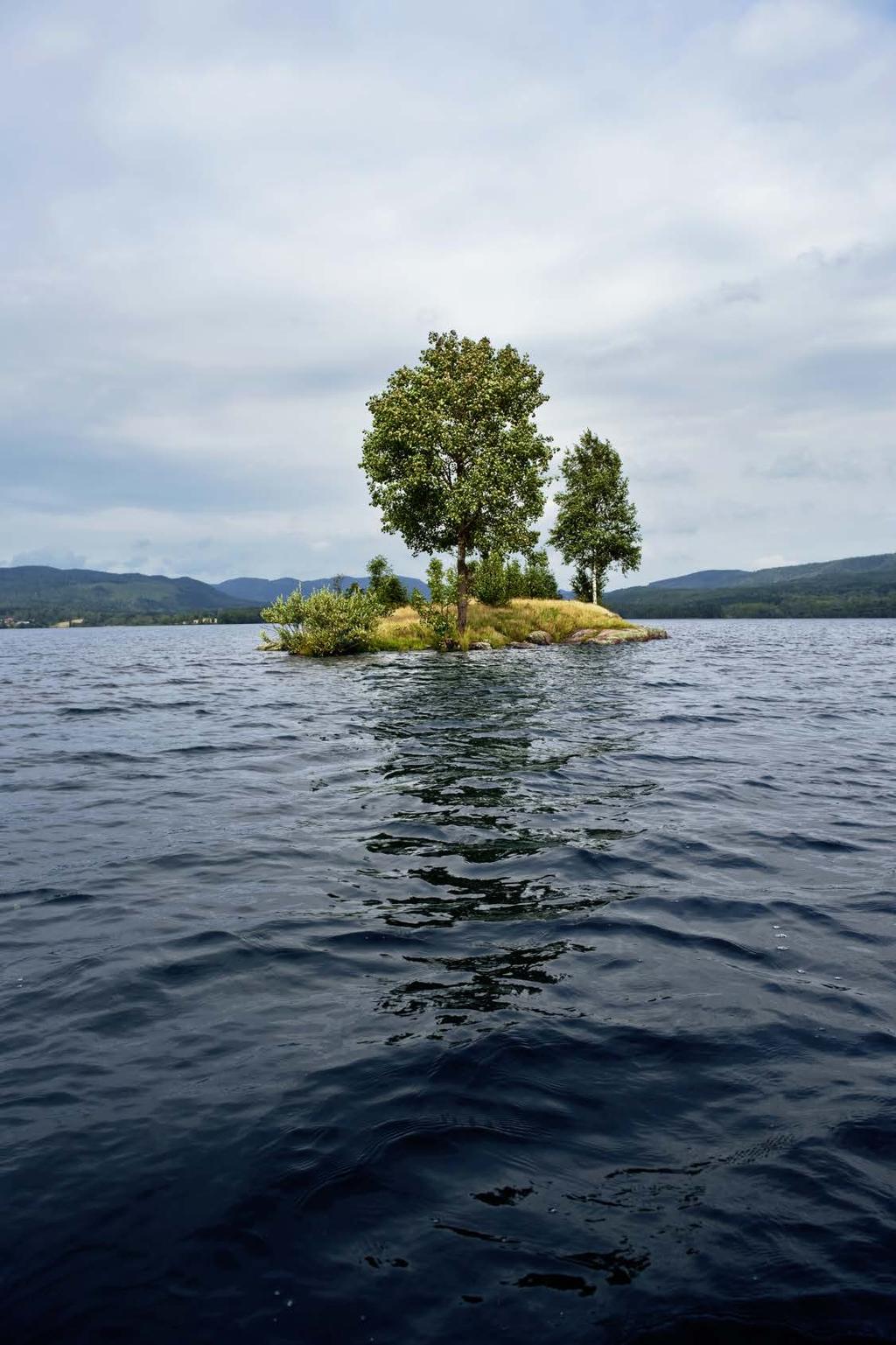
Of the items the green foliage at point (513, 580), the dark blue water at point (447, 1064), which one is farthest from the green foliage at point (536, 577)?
the dark blue water at point (447, 1064)

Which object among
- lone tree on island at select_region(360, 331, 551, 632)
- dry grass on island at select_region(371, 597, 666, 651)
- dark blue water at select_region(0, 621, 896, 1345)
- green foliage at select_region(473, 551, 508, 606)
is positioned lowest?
dark blue water at select_region(0, 621, 896, 1345)

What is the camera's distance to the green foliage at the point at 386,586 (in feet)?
196

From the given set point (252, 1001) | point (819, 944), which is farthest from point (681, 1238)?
point (819, 944)

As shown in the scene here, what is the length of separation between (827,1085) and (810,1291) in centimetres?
168

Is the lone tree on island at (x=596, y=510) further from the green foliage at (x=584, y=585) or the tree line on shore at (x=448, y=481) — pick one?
the tree line on shore at (x=448, y=481)

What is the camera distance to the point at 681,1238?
3561 millimetres

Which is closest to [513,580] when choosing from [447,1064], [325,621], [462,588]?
[462,588]

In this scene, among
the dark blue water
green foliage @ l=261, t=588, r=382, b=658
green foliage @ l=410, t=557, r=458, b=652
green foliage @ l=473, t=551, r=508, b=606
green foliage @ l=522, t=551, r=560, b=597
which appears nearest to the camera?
the dark blue water

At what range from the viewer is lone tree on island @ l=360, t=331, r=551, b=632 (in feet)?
158

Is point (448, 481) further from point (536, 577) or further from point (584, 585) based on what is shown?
point (584, 585)

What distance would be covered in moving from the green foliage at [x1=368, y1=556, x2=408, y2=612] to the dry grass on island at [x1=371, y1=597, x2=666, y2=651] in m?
0.89

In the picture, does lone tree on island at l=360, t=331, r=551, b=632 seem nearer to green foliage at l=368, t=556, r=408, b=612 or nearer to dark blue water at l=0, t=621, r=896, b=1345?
green foliage at l=368, t=556, r=408, b=612

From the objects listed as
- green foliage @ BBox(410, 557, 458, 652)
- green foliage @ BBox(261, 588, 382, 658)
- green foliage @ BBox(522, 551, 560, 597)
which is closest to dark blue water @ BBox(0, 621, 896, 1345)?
green foliage @ BBox(261, 588, 382, 658)

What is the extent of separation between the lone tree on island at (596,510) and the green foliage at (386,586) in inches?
977
